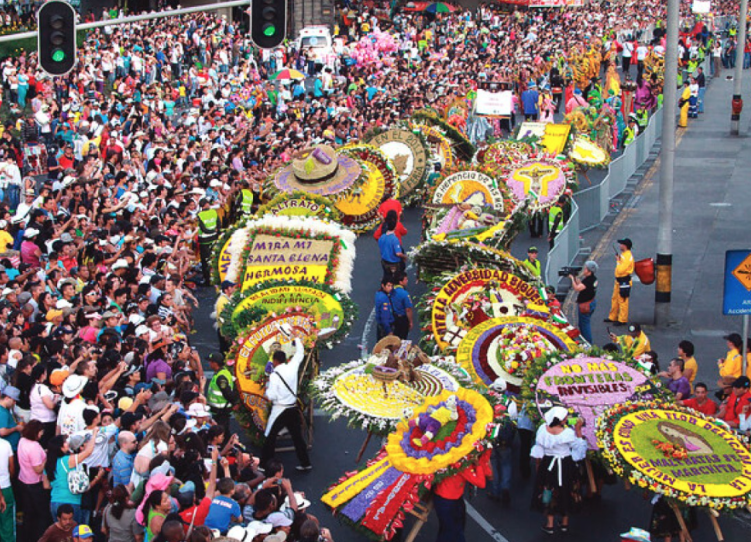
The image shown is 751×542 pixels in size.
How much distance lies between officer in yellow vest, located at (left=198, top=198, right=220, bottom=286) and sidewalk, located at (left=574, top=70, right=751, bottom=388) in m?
6.84

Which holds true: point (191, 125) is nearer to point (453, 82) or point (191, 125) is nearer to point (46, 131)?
point (46, 131)

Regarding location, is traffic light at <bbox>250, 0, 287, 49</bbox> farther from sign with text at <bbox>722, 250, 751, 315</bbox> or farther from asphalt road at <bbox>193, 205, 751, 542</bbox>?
sign with text at <bbox>722, 250, 751, 315</bbox>

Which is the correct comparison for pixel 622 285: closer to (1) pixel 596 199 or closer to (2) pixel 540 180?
(2) pixel 540 180

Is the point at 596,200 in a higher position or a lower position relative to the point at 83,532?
higher

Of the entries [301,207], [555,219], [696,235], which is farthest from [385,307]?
[696,235]

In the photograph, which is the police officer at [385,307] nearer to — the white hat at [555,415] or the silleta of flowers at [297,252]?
the silleta of flowers at [297,252]

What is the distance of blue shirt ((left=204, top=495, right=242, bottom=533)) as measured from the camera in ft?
33.9

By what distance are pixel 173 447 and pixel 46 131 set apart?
60.9 feet

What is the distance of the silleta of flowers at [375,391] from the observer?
12359 millimetres

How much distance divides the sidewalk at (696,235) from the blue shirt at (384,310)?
3.95 m

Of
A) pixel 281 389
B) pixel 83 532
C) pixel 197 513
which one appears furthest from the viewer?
pixel 281 389

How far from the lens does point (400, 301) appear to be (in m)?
16.9

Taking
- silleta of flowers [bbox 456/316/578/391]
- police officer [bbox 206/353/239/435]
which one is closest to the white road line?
silleta of flowers [bbox 456/316/578/391]

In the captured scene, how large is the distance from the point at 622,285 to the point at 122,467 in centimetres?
1053
